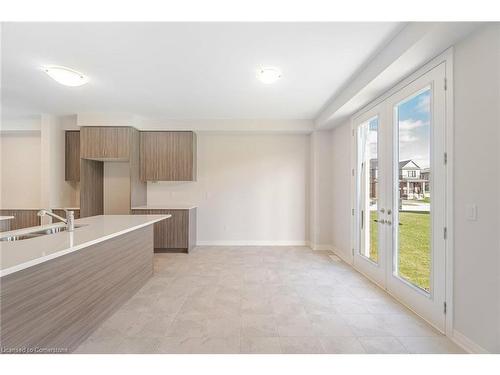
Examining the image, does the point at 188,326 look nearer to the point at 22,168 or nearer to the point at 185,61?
the point at 185,61

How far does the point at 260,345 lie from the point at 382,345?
39.1 inches

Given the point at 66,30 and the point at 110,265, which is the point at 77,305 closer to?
the point at 110,265

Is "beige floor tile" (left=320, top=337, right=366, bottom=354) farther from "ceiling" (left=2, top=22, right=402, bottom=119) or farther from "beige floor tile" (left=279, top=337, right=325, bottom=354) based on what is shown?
"ceiling" (left=2, top=22, right=402, bottom=119)

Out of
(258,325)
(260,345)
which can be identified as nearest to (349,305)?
(258,325)

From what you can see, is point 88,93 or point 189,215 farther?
point 189,215

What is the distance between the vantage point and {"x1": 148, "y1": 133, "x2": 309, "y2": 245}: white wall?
5.08 metres

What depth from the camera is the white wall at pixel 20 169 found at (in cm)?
509

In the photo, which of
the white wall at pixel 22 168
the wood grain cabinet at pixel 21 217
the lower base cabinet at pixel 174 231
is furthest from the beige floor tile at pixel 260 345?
the wood grain cabinet at pixel 21 217

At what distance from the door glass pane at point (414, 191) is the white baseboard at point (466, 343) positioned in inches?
17.3

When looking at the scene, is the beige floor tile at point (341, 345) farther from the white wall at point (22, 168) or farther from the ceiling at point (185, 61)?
the white wall at point (22, 168)

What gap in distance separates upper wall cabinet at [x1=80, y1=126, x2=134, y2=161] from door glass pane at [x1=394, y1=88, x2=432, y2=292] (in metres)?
4.52
